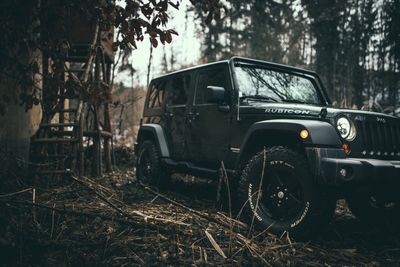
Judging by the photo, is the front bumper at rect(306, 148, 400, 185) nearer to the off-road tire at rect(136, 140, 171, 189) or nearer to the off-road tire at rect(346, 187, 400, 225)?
the off-road tire at rect(346, 187, 400, 225)

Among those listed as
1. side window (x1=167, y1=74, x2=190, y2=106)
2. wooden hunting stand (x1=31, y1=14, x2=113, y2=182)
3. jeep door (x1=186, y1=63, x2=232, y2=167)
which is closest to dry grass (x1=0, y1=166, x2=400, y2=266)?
jeep door (x1=186, y1=63, x2=232, y2=167)

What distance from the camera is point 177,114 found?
535cm

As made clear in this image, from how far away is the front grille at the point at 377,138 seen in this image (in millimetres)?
3182

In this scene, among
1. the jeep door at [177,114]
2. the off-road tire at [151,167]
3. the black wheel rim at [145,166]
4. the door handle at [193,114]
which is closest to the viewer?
the door handle at [193,114]

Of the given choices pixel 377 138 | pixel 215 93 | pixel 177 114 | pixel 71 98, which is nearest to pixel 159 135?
pixel 177 114

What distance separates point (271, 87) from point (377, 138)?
55.9 inches

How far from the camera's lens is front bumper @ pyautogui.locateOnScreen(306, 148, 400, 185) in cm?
292

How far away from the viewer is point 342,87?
2144cm

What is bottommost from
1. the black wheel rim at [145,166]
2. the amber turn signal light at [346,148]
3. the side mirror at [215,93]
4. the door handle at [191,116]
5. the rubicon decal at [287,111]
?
the black wheel rim at [145,166]

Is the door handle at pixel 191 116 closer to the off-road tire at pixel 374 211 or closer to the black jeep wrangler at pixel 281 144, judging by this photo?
the black jeep wrangler at pixel 281 144

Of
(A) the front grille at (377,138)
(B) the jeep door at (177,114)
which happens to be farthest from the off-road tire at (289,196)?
(B) the jeep door at (177,114)

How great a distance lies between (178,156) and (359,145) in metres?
2.76

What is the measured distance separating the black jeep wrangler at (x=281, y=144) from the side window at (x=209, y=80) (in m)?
0.01

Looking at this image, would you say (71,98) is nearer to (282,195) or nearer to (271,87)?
(271,87)
